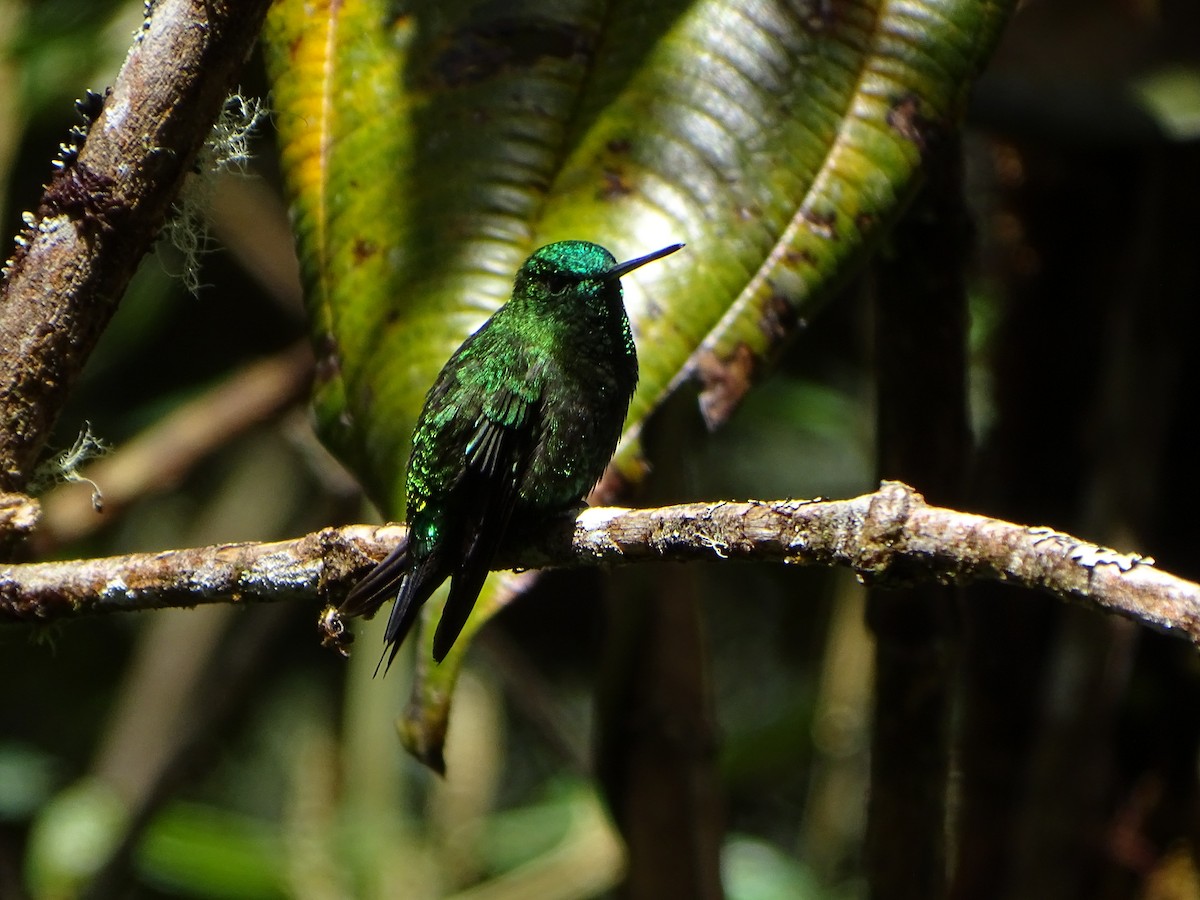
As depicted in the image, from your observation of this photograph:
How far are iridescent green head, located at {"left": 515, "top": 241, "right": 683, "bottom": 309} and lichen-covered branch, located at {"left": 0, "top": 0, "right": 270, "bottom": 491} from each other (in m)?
0.49

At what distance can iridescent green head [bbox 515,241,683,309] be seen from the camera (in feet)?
5.93

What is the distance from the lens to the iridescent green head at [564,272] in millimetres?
1809

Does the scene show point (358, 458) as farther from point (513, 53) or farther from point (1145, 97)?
point (1145, 97)

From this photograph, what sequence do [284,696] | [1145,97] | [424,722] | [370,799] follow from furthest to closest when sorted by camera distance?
[284,696] → [370,799] → [1145,97] → [424,722]

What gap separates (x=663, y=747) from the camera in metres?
2.06

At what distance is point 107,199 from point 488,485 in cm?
66

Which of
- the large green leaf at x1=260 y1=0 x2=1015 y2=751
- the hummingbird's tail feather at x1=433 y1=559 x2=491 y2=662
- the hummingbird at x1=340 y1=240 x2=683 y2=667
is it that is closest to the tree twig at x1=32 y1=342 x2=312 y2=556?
the hummingbird at x1=340 y1=240 x2=683 y2=667

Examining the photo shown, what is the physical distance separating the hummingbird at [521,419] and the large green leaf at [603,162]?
10 cm

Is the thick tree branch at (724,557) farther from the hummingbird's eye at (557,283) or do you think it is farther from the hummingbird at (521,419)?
the hummingbird's eye at (557,283)

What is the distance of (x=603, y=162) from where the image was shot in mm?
1588

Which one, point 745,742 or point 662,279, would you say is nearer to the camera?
point 662,279

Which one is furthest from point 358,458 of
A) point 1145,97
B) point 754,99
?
point 1145,97

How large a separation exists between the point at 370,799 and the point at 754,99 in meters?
2.52

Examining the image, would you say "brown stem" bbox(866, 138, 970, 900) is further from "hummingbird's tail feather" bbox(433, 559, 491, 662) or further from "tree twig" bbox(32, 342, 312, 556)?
"tree twig" bbox(32, 342, 312, 556)
